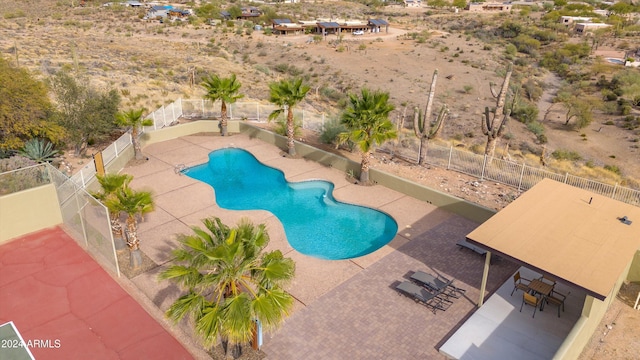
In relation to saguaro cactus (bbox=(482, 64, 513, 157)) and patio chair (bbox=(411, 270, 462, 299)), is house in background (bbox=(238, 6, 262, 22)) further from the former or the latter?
patio chair (bbox=(411, 270, 462, 299))

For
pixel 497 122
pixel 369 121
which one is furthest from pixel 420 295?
pixel 497 122

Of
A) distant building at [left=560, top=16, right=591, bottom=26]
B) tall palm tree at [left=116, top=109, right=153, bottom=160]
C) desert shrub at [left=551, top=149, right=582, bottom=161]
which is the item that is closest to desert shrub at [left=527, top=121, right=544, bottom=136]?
desert shrub at [left=551, top=149, right=582, bottom=161]

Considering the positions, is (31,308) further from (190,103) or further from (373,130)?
(190,103)

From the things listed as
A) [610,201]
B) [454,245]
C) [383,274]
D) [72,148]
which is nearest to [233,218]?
[383,274]

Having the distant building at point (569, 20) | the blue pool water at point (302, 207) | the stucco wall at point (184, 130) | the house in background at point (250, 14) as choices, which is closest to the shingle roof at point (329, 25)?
the house in background at point (250, 14)

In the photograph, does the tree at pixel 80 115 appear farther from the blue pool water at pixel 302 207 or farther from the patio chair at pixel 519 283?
the patio chair at pixel 519 283

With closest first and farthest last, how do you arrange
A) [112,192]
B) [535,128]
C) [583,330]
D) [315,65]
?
[583,330]
[112,192]
[535,128]
[315,65]

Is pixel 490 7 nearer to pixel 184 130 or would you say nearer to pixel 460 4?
pixel 460 4
